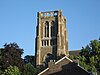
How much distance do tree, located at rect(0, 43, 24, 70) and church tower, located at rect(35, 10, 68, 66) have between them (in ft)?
87.7

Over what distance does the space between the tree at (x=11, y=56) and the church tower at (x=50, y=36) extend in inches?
1053

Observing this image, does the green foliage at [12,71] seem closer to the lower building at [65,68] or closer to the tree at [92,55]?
the lower building at [65,68]

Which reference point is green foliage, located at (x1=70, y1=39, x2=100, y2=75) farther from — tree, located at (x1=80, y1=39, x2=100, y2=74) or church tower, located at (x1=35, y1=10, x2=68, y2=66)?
church tower, located at (x1=35, y1=10, x2=68, y2=66)

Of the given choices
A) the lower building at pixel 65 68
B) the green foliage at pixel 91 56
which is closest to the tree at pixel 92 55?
the green foliage at pixel 91 56

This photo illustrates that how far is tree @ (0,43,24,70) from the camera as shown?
7206 centimetres

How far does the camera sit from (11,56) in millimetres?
74562

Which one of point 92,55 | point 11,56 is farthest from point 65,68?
point 11,56

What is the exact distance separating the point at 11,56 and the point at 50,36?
1333 inches

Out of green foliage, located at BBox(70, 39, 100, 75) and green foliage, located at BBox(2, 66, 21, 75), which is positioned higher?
green foliage, located at BBox(70, 39, 100, 75)

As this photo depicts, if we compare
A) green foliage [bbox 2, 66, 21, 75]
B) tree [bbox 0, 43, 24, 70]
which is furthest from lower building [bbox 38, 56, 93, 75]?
tree [bbox 0, 43, 24, 70]

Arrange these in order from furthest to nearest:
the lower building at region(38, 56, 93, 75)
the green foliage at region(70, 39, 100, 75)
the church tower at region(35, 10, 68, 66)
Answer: the church tower at region(35, 10, 68, 66) < the green foliage at region(70, 39, 100, 75) < the lower building at region(38, 56, 93, 75)

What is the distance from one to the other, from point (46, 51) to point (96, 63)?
3865 cm

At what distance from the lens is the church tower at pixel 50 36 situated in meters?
105

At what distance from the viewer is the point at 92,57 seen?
68.9 m
